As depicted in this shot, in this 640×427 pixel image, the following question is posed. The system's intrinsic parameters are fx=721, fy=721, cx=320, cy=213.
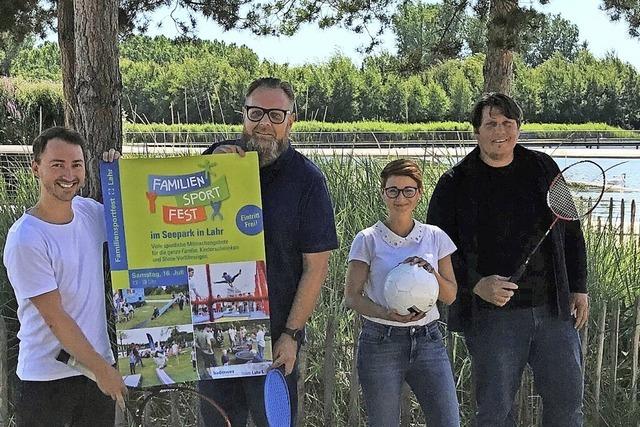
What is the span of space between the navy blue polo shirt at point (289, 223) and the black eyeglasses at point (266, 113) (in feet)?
0.48

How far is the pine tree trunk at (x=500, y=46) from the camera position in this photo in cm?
625

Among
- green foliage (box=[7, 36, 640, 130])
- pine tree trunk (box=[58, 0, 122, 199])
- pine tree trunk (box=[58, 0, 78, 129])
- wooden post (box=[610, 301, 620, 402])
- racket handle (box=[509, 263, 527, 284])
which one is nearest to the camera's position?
racket handle (box=[509, 263, 527, 284])

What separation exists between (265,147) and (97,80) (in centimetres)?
219

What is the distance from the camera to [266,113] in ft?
9.42

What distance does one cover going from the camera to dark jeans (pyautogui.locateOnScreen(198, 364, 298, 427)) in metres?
2.99

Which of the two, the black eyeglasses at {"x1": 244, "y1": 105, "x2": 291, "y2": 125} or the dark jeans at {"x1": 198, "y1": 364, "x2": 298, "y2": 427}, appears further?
the dark jeans at {"x1": 198, "y1": 364, "x2": 298, "y2": 427}

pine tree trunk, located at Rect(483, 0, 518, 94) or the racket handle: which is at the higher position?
pine tree trunk, located at Rect(483, 0, 518, 94)

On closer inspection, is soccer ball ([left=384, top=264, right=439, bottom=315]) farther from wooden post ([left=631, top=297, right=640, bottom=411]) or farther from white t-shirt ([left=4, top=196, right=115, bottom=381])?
wooden post ([left=631, top=297, right=640, bottom=411])

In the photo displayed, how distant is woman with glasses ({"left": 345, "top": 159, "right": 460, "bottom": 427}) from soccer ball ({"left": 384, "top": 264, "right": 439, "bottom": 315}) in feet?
0.17

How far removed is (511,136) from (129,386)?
199 centimetres

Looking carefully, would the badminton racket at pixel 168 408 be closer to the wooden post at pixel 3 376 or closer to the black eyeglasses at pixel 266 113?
the wooden post at pixel 3 376

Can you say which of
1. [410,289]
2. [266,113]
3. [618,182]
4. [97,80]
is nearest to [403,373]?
[410,289]

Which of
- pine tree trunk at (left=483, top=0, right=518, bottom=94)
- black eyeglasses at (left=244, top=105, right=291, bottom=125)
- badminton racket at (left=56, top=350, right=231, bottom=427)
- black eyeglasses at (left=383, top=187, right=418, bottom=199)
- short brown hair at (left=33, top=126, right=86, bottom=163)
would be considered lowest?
badminton racket at (left=56, top=350, right=231, bottom=427)

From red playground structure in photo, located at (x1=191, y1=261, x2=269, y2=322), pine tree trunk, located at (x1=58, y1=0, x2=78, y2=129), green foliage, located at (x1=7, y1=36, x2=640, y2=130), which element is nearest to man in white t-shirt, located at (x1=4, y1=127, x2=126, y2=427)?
red playground structure in photo, located at (x1=191, y1=261, x2=269, y2=322)
